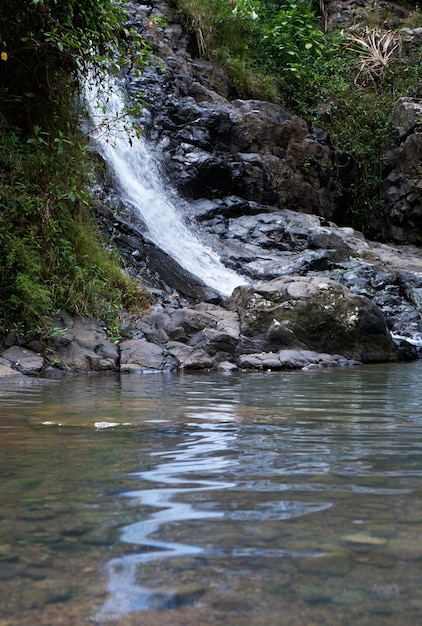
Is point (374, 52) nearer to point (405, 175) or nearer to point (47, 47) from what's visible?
point (405, 175)

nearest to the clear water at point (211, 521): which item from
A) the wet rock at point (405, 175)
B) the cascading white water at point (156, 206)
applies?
the cascading white water at point (156, 206)

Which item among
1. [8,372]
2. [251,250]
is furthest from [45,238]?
[251,250]

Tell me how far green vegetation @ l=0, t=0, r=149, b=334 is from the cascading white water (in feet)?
9.06

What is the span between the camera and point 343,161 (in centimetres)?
1588

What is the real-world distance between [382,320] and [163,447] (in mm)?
6540

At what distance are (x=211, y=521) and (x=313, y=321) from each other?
663 cm

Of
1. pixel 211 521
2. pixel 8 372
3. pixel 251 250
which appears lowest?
pixel 211 521

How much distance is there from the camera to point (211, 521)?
155cm

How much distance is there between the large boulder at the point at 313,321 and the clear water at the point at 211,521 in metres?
4.58

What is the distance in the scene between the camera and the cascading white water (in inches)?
426

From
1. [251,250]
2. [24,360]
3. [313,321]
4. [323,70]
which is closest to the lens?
[24,360]

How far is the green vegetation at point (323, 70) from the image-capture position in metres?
15.9

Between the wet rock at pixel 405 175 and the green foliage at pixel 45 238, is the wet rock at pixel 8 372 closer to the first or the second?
the green foliage at pixel 45 238

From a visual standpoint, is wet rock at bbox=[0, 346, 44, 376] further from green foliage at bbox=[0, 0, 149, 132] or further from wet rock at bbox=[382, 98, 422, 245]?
wet rock at bbox=[382, 98, 422, 245]
